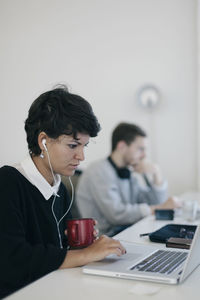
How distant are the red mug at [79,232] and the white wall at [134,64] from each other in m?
0.87

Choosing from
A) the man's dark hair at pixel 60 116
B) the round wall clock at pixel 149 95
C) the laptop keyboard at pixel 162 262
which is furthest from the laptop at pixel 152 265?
the round wall clock at pixel 149 95

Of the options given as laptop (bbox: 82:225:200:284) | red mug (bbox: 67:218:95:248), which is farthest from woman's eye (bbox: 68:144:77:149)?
laptop (bbox: 82:225:200:284)

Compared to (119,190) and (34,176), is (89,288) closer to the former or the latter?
(34,176)

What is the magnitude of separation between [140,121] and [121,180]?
3.78 ft

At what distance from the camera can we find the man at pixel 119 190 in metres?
2.39

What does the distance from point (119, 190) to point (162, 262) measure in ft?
4.82

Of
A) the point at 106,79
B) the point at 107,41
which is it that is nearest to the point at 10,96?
the point at 107,41

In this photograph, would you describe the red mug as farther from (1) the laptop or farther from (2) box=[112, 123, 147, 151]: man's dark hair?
(2) box=[112, 123, 147, 151]: man's dark hair

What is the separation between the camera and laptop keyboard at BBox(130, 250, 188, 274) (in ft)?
3.64

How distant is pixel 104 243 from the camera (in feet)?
3.97

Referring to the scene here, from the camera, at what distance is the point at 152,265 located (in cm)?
115

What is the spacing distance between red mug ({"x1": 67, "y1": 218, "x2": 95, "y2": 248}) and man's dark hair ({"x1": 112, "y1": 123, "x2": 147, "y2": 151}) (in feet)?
4.86

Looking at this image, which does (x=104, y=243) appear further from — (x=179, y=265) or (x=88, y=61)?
(x=88, y=61)

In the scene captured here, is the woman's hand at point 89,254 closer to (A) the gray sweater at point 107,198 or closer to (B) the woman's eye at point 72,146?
(B) the woman's eye at point 72,146
